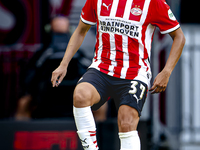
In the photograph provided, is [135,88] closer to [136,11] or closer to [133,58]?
[133,58]

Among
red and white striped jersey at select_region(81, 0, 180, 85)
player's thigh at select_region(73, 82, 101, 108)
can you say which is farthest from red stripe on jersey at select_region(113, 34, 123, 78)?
player's thigh at select_region(73, 82, 101, 108)

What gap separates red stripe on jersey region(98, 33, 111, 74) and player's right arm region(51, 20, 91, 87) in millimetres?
360

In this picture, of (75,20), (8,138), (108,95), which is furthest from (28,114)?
(108,95)

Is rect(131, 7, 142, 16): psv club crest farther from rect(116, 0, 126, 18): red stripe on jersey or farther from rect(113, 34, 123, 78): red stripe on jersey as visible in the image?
rect(113, 34, 123, 78): red stripe on jersey

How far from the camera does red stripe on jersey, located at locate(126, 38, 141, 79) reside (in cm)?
323

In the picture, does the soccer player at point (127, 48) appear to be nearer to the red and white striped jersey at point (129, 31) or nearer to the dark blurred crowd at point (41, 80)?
the red and white striped jersey at point (129, 31)

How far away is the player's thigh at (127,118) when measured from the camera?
2969 millimetres

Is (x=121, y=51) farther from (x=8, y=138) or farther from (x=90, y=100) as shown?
(x=8, y=138)

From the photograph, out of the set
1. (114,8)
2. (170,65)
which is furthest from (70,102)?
(170,65)

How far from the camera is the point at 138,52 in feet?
10.7

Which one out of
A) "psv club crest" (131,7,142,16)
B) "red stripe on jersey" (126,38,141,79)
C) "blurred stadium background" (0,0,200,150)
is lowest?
"blurred stadium background" (0,0,200,150)

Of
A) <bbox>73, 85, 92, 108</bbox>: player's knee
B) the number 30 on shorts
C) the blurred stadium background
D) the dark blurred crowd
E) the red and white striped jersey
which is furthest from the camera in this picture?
the dark blurred crowd

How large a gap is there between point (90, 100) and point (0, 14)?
5147 millimetres

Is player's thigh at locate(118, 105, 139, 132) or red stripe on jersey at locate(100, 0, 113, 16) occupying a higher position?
red stripe on jersey at locate(100, 0, 113, 16)
